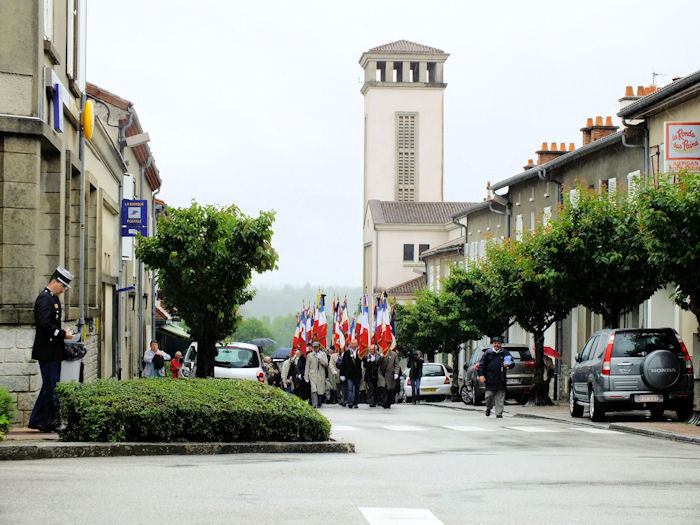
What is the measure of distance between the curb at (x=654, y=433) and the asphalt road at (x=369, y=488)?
8.12ft

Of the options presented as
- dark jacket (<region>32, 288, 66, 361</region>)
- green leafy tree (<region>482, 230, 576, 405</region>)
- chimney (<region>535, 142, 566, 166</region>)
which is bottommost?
dark jacket (<region>32, 288, 66, 361</region>)

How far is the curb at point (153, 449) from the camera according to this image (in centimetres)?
1177

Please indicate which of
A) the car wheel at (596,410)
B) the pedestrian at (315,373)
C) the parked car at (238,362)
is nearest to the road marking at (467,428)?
the car wheel at (596,410)

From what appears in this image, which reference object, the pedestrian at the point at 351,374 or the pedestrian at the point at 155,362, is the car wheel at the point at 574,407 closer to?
the pedestrian at the point at 351,374

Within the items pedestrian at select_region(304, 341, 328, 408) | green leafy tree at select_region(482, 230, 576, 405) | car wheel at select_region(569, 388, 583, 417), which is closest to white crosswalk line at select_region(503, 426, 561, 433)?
car wheel at select_region(569, 388, 583, 417)

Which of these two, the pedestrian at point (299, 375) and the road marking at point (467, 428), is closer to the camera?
the road marking at point (467, 428)

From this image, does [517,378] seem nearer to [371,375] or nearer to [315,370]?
[371,375]

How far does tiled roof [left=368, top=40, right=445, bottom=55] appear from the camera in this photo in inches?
3851

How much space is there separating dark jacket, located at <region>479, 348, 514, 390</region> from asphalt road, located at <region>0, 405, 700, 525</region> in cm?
1035

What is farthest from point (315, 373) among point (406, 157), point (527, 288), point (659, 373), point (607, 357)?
point (406, 157)

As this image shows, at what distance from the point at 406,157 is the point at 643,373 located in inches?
2984

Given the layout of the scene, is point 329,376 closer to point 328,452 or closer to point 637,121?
point 637,121

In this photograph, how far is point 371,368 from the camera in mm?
33594

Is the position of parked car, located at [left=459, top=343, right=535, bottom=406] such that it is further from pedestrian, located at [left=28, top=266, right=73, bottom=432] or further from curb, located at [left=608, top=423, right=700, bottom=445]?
pedestrian, located at [left=28, top=266, right=73, bottom=432]
